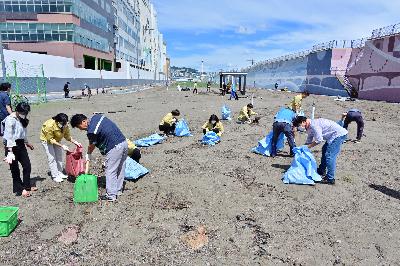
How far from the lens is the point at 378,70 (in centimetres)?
3088

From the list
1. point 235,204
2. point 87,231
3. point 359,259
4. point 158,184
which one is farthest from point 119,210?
point 359,259

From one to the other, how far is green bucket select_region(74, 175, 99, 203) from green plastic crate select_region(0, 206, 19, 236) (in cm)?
109

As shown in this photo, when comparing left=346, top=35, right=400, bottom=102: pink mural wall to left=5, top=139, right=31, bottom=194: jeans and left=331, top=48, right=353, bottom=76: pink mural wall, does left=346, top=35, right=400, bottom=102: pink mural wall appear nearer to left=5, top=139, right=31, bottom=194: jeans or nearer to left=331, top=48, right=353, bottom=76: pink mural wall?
left=331, top=48, right=353, bottom=76: pink mural wall

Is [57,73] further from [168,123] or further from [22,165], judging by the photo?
[22,165]

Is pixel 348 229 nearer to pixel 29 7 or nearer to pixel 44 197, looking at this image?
pixel 44 197

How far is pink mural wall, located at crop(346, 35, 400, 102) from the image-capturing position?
2859 centimetres

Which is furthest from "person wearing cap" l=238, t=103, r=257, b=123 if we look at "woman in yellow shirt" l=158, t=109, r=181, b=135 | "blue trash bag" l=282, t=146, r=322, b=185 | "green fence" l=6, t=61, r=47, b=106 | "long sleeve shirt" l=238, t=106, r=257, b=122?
"green fence" l=6, t=61, r=47, b=106

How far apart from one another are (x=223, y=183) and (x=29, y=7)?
49.8 meters

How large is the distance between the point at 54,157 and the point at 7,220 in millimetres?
2231

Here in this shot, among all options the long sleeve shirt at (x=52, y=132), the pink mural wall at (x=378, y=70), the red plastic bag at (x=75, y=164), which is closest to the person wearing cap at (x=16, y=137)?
the long sleeve shirt at (x=52, y=132)

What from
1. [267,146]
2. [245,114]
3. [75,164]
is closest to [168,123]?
[267,146]

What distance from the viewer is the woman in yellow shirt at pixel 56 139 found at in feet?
20.0

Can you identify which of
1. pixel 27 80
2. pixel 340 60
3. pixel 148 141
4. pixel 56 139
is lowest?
pixel 148 141

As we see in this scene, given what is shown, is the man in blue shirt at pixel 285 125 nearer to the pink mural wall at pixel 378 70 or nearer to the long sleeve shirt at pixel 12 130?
the long sleeve shirt at pixel 12 130
